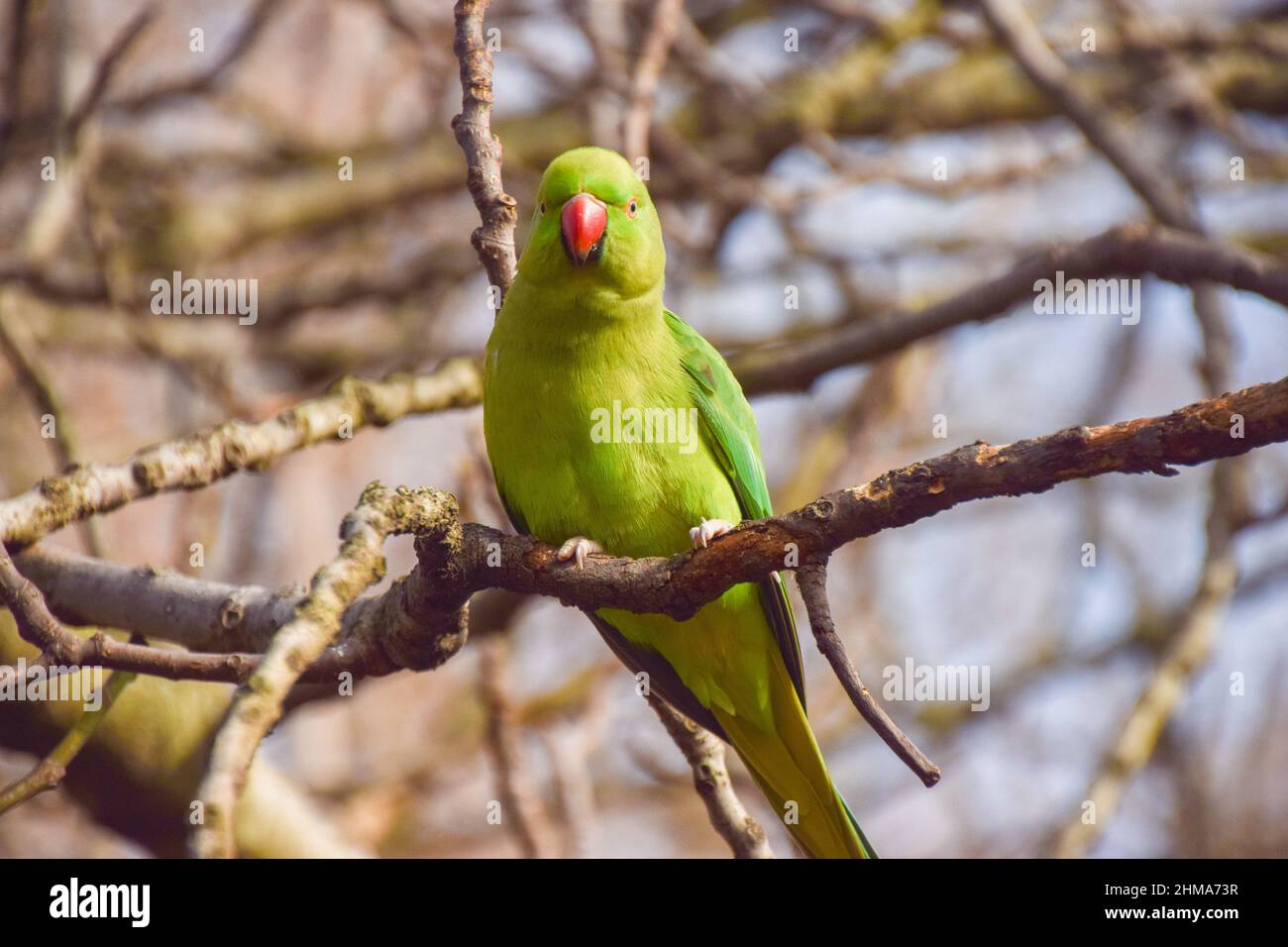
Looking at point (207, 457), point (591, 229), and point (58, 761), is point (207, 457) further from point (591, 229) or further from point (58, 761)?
point (591, 229)

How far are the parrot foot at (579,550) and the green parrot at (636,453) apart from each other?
0.08ft

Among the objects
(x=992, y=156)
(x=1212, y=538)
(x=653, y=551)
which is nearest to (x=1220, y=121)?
(x=992, y=156)

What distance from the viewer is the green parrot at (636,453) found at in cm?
363

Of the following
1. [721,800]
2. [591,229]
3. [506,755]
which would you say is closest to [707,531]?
[721,800]

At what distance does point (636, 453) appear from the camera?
366 cm

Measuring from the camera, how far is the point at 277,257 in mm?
8672

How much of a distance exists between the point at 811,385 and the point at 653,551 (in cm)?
122

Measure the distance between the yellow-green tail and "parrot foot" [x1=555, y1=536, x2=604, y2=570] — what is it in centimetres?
81

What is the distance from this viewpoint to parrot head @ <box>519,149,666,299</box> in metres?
3.57

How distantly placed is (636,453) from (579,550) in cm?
54

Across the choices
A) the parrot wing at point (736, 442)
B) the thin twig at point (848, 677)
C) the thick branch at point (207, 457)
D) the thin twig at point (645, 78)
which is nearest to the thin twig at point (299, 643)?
the thin twig at point (848, 677)

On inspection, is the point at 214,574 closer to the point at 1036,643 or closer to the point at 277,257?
the point at 277,257

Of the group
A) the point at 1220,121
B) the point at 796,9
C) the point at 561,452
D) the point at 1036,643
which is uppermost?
the point at 796,9

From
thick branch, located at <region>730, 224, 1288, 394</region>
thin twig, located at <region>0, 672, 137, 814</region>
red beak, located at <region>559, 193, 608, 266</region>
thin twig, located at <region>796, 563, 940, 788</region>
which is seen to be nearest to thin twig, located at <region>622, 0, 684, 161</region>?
red beak, located at <region>559, 193, 608, 266</region>
